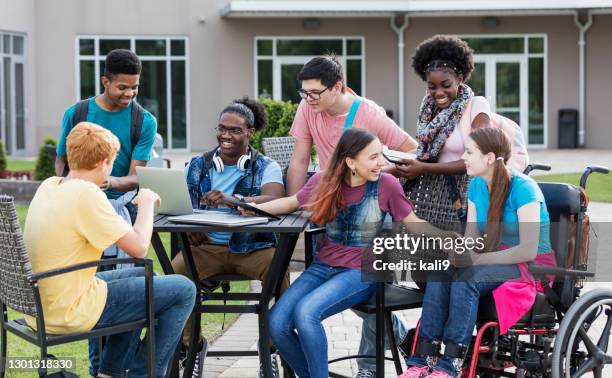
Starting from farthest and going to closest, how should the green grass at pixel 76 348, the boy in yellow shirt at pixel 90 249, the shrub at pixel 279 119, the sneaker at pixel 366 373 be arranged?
the shrub at pixel 279 119 → the green grass at pixel 76 348 → the sneaker at pixel 366 373 → the boy in yellow shirt at pixel 90 249

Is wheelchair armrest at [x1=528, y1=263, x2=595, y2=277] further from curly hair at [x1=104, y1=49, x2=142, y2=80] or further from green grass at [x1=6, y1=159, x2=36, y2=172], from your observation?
green grass at [x1=6, y1=159, x2=36, y2=172]

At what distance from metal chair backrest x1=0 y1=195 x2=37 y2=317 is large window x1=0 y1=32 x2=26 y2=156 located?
20466 millimetres

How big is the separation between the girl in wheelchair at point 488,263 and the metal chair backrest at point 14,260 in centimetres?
163

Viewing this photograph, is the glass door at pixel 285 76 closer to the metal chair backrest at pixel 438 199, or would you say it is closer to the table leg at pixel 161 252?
the metal chair backrest at pixel 438 199

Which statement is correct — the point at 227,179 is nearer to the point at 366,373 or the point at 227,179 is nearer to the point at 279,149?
the point at 366,373

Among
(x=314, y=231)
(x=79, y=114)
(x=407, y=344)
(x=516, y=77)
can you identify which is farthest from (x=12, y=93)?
(x=407, y=344)

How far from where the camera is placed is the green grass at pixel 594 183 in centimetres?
1454

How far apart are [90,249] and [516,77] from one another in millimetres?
23099

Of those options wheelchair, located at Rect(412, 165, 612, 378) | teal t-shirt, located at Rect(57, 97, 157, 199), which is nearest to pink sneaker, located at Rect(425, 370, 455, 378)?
wheelchair, located at Rect(412, 165, 612, 378)

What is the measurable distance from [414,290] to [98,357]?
1.67m

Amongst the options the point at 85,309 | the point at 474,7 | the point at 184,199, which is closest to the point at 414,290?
the point at 184,199

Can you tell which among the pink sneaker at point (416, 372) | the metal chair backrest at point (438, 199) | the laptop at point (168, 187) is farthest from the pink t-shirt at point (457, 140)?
the laptop at point (168, 187)

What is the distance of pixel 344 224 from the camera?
5.03 m

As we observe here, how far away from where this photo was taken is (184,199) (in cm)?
513
